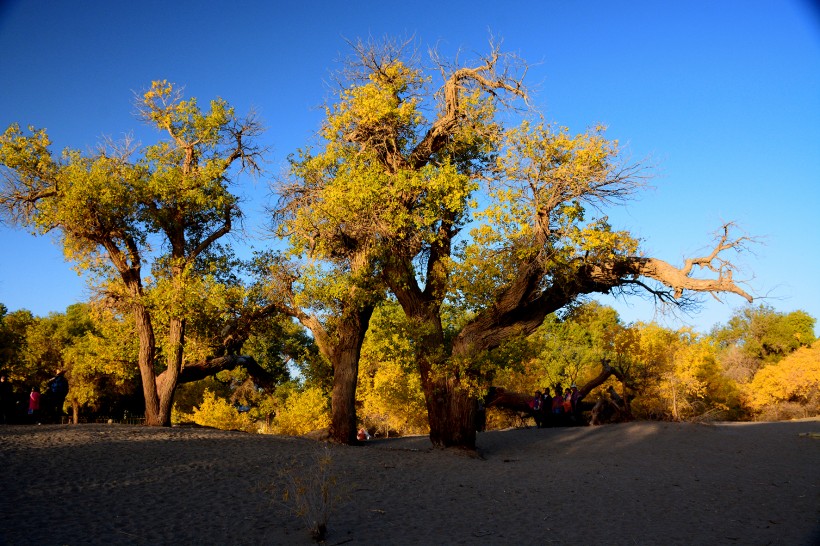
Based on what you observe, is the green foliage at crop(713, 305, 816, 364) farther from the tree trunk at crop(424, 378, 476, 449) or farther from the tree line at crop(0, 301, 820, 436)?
the tree trunk at crop(424, 378, 476, 449)

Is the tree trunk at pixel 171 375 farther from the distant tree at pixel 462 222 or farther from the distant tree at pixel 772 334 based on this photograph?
the distant tree at pixel 772 334

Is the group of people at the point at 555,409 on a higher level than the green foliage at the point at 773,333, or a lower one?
lower

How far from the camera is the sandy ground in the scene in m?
6.31

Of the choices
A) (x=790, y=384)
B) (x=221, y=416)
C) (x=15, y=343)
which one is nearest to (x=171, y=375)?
(x=221, y=416)

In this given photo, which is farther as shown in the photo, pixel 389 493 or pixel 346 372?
pixel 346 372

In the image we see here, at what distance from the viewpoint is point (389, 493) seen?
28.0 ft

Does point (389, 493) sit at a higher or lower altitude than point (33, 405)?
lower

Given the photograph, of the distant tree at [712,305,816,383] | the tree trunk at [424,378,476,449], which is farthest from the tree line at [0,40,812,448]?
the distant tree at [712,305,816,383]

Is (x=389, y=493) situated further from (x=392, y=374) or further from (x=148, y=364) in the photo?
(x=392, y=374)

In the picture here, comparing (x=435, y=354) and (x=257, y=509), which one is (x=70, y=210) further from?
(x=257, y=509)

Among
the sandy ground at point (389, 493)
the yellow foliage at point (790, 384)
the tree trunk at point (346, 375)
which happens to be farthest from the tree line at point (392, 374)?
the sandy ground at point (389, 493)

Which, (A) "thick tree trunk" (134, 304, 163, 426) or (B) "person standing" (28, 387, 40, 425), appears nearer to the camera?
(A) "thick tree trunk" (134, 304, 163, 426)

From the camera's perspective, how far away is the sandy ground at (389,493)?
6.31 meters

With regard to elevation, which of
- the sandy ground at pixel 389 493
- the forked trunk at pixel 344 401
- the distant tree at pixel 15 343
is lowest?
the sandy ground at pixel 389 493
